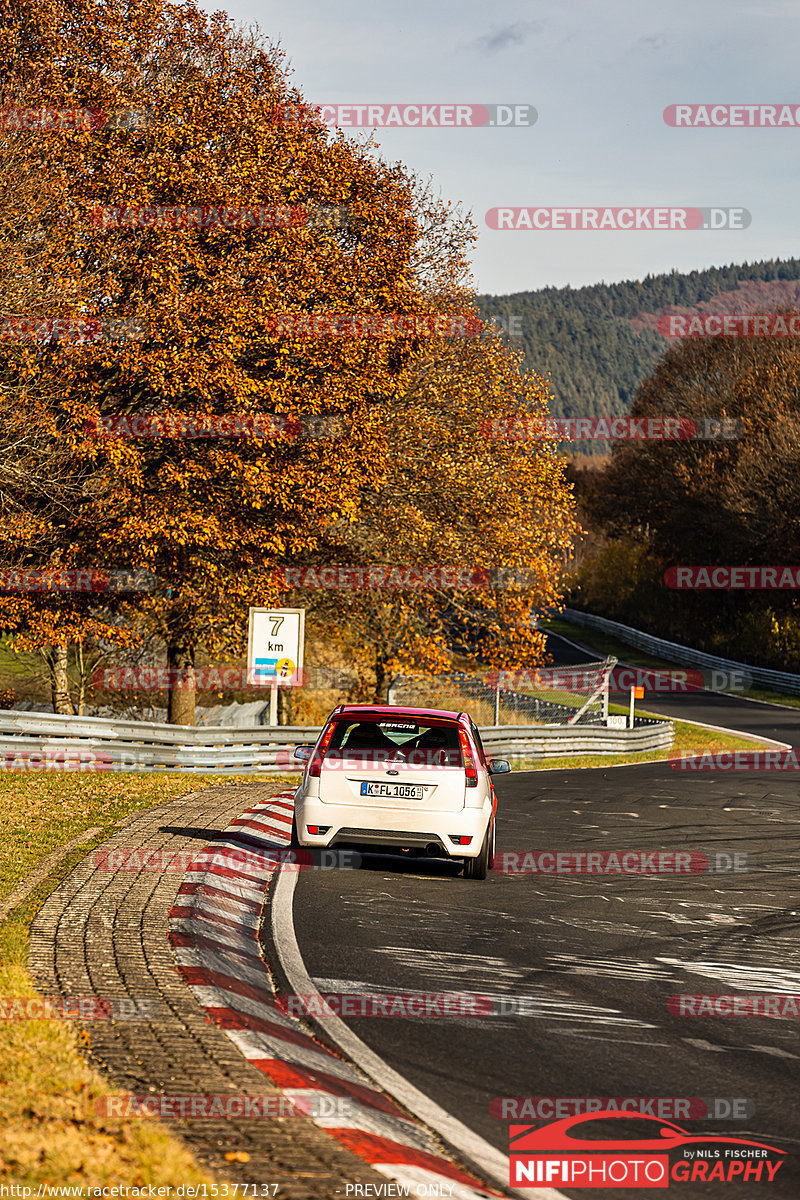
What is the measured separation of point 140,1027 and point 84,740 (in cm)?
1255

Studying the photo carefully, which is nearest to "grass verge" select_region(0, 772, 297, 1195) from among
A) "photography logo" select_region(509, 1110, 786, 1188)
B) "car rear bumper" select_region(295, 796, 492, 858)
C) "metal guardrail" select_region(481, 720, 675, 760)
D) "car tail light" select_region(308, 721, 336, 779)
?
"photography logo" select_region(509, 1110, 786, 1188)

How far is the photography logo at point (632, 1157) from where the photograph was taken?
15.1ft

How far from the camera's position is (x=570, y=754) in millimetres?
26578

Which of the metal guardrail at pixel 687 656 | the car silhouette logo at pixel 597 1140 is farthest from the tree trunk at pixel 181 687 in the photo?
the metal guardrail at pixel 687 656

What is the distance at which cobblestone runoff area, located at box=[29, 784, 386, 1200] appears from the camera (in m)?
4.39

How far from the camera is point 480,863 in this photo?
1100 cm

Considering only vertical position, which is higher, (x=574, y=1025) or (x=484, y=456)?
(x=484, y=456)

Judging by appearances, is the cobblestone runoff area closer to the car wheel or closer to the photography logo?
the photography logo

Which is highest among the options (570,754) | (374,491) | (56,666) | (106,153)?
(106,153)

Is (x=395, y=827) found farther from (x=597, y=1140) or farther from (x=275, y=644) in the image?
(x=275, y=644)

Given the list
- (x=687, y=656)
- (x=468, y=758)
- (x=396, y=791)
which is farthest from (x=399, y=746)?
(x=687, y=656)

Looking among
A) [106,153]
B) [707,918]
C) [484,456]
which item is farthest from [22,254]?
[707,918]

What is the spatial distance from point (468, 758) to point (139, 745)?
880cm

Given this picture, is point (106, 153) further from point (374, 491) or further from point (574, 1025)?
point (574, 1025)
